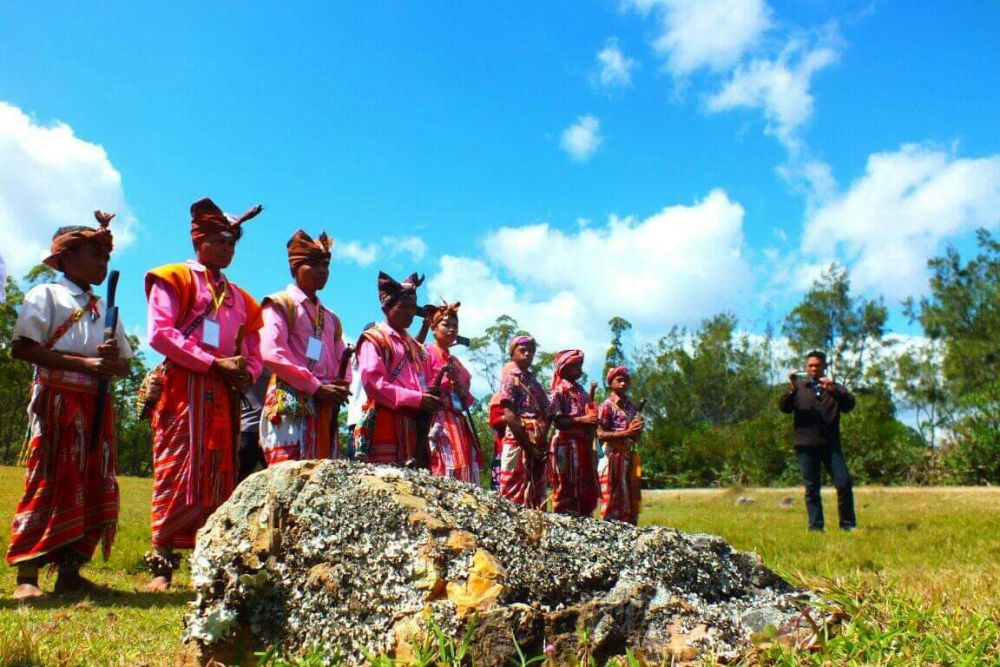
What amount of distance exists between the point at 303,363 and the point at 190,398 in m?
0.75

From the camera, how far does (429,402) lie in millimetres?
5277

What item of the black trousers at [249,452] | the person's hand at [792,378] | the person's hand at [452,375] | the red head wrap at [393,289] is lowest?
the black trousers at [249,452]

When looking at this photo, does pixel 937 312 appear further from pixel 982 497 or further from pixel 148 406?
pixel 148 406

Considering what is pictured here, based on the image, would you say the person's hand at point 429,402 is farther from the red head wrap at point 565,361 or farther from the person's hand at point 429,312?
the red head wrap at point 565,361

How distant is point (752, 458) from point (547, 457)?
1674 centimetres

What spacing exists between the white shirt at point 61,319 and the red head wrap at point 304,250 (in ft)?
3.90

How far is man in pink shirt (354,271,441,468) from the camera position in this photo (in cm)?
526

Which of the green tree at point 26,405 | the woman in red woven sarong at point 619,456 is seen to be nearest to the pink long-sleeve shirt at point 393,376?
the woman in red woven sarong at point 619,456

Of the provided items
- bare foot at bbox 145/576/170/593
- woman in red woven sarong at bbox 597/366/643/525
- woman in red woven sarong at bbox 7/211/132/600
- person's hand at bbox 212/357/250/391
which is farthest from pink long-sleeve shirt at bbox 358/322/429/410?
woman in red woven sarong at bbox 597/366/643/525

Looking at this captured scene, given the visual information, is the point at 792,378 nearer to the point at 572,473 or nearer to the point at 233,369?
the point at 572,473

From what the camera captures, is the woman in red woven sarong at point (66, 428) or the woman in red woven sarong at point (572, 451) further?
the woman in red woven sarong at point (572, 451)

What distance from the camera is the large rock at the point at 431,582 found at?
2.23 meters

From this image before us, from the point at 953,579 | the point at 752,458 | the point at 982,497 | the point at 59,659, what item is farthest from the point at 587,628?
the point at 752,458

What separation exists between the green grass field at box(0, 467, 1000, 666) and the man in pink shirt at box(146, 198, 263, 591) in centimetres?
42
